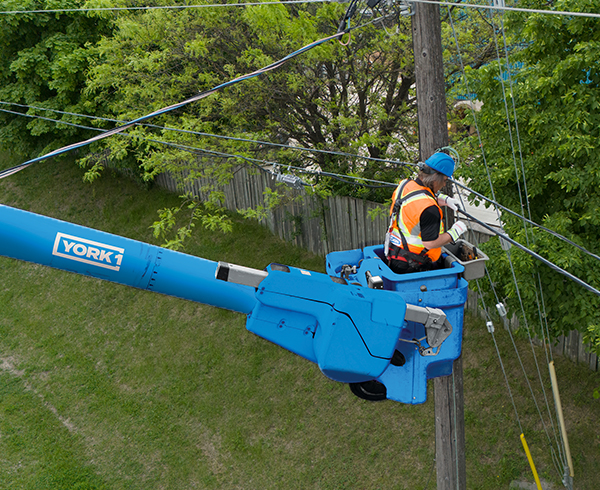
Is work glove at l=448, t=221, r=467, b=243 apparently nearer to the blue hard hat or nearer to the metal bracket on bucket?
the blue hard hat

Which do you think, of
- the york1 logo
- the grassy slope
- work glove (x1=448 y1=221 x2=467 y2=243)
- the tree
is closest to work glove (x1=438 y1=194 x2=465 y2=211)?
work glove (x1=448 y1=221 x2=467 y2=243)

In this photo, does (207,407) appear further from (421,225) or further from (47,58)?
(47,58)

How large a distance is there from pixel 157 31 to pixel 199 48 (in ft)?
6.21

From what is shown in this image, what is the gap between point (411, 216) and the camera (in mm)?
4543

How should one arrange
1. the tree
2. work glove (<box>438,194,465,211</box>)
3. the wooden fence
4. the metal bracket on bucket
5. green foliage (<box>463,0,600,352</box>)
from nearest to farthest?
the metal bracket on bucket, work glove (<box>438,194,465,211</box>), green foliage (<box>463,0,600,352</box>), the tree, the wooden fence

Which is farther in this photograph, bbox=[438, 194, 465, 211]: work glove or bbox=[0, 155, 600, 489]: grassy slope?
bbox=[0, 155, 600, 489]: grassy slope

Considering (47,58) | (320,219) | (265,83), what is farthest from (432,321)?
(47,58)

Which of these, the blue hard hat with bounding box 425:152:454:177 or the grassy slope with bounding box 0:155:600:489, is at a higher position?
the blue hard hat with bounding box 425:152:454:177

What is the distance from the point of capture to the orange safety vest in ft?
14.8

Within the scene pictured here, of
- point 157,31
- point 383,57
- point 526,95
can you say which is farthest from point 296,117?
point 526,95

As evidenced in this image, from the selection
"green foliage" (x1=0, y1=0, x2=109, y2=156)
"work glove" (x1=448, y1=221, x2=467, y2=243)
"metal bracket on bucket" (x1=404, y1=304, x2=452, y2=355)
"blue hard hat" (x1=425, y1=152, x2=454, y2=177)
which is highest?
"green foliage" (x1=0, y1=0, x2=109, y2=156)

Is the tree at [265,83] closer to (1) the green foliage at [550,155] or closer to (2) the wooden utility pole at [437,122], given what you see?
(1) the green foliage at [550,155]

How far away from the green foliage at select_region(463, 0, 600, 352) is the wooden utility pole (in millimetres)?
1053

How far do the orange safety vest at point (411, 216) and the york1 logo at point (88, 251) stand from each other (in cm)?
242
